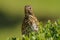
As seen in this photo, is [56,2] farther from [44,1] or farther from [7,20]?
[7,20]

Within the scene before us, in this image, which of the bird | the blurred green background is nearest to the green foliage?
the bird

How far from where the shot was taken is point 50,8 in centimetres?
1230

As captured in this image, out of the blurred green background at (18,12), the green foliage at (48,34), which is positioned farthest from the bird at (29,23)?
the blurred green background at (18,12)

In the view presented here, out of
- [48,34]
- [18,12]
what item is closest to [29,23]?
[48,34]

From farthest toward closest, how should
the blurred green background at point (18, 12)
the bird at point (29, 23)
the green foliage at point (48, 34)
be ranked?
1. the blurred green background at point (18, 12)
2. the bird at point (29, 23)
3. the green foliage at point (48, 34)

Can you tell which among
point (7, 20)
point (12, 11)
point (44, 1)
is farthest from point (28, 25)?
point (44, 1)

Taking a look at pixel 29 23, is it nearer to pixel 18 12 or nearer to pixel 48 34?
pixel 48 34

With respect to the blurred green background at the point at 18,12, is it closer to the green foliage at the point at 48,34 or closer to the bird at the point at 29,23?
the bird at the point at 29,23

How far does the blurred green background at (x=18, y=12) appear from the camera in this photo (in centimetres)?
1053

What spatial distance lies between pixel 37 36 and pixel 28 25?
1.08 m

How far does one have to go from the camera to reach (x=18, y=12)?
474 inches

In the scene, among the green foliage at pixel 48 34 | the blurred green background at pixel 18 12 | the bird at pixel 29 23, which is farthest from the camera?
the blurred green background at pixel 18 12

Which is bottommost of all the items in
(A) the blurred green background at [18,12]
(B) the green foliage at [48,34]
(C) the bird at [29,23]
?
(B) the green foliage at [48,34]

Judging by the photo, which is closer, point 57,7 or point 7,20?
point 7,20
